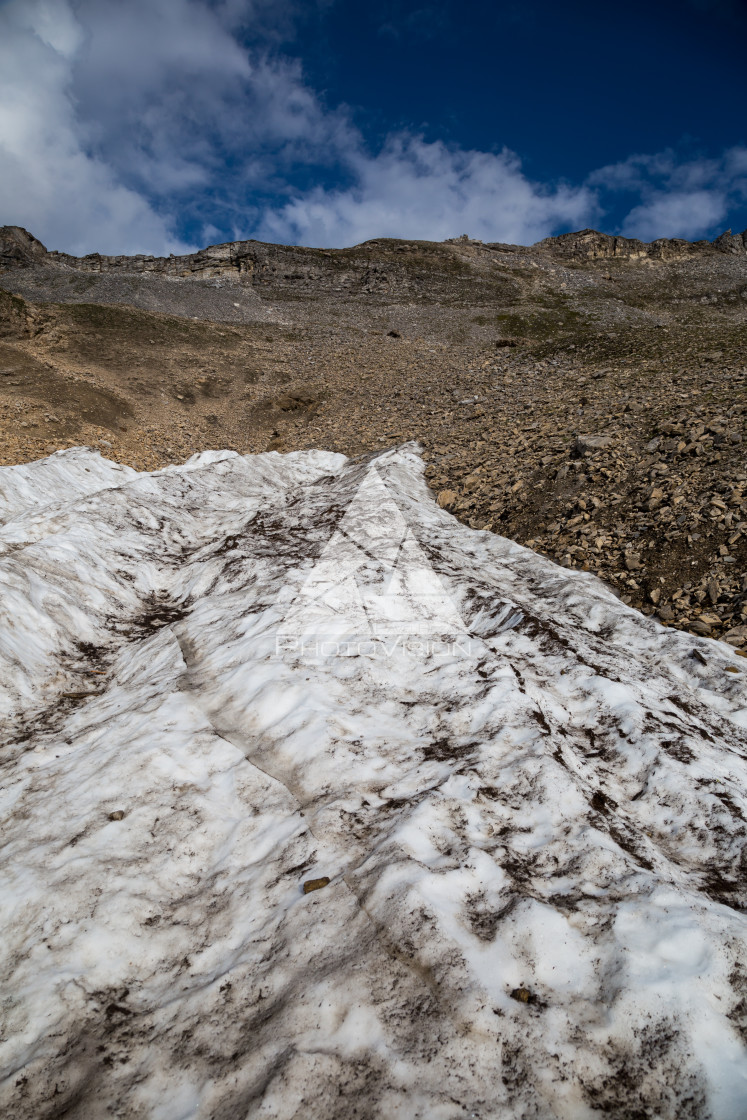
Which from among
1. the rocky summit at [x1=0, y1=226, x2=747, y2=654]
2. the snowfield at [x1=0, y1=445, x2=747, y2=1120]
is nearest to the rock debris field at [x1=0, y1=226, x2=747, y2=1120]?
the snowfield at [x1=0, y1=445, x2=747, y2=1120]

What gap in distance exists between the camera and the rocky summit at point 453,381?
34.4ft

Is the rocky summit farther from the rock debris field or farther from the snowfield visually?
the snowfield

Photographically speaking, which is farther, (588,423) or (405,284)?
(405,284)

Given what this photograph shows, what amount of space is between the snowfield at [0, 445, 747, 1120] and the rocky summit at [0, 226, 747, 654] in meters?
3.17

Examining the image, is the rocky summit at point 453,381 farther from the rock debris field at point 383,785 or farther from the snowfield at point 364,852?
the snowfield at point 364,852

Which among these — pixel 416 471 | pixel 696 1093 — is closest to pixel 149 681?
pixel 696 1093

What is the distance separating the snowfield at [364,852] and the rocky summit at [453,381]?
3170mm

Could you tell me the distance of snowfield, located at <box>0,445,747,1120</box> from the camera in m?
2.84

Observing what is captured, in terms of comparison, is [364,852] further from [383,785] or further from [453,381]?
[453,381]

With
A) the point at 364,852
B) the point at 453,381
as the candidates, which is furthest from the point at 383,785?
the point at 453,381

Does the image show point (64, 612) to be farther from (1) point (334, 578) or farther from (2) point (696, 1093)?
(2) point (696, 1093)

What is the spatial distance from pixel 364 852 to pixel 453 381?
2869cm

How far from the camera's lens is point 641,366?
69.6ft

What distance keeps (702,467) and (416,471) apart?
7962 millimetres
